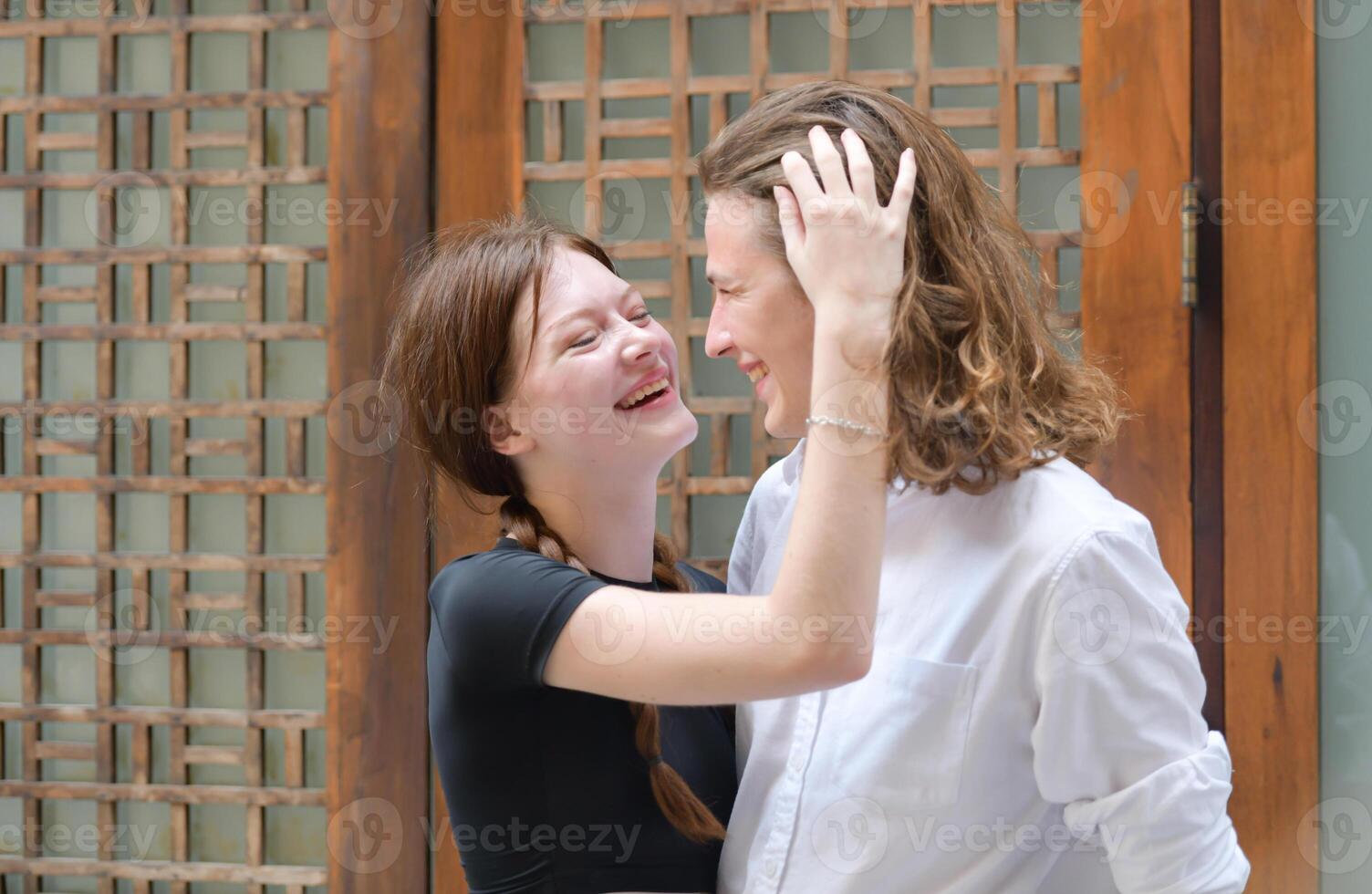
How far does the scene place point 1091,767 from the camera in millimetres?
902

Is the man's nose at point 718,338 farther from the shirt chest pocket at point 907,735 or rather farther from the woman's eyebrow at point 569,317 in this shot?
the shirt chest pocket at point 907,735

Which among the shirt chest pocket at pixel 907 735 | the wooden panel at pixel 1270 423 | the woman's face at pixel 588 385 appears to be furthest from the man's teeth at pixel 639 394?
the wooden panel at pixel 1270 423

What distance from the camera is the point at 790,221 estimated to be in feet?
3.26

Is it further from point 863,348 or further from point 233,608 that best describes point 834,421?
point 233,608

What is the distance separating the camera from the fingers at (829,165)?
37.3 inches

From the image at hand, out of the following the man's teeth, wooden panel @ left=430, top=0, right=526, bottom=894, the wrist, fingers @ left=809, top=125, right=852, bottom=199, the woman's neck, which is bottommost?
the woman's neck

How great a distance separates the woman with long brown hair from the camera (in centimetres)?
94

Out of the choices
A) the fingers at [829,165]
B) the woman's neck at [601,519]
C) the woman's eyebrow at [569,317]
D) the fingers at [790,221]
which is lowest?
the woman's neck at [601,519]

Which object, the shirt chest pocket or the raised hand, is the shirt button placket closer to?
the shirt chest pocket

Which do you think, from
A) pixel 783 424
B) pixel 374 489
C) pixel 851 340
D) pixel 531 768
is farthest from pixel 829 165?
pixel 374 489

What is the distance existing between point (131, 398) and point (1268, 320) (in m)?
1.40

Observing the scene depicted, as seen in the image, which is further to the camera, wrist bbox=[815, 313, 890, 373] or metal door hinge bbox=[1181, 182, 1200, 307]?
metal door hinge bbox=[1181, 182, 1200, 307]

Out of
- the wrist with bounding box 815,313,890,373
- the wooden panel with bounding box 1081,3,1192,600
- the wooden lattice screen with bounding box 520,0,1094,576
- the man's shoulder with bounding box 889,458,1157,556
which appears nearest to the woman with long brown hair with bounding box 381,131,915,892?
the wrist with bounding box 815,313,890,373

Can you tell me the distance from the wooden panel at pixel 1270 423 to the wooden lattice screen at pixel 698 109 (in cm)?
19
